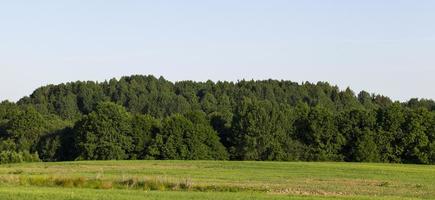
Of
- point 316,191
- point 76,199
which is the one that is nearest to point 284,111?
point 316,191

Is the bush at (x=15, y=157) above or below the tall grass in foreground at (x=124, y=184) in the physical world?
above

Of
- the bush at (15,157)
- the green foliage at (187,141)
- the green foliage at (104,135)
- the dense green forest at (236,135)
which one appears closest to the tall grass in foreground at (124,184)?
the bush at (15,157)

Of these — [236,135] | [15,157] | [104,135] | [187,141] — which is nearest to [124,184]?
[15,157]

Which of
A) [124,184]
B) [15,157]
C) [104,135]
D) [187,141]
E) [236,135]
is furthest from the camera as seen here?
[236,135]

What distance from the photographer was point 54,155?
110 meters

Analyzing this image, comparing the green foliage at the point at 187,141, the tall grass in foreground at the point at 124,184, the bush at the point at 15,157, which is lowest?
the tall grass in foreground at the point at 124,184

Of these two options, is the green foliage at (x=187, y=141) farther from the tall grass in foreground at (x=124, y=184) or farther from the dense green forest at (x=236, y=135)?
the tall grass in foreground at (x=124, y=184)

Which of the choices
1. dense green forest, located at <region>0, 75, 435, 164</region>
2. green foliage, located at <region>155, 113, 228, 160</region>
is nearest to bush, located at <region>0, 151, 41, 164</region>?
dense green forest, located at <region>0, 75, 435, 164</region>

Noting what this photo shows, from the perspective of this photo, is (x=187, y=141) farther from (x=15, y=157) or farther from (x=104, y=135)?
(x=15, y=157)

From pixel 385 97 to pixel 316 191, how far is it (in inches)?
6342

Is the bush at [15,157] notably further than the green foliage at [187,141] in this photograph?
No

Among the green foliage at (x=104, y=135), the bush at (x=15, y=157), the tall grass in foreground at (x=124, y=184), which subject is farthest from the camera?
the green foliage at (x=104, y=135)

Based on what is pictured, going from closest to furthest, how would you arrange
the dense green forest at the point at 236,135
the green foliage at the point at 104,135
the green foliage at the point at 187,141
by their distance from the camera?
the dense green forest at the point at 236,135, the green foliage at the point at 187,141, the green foliage at the point at 104,135

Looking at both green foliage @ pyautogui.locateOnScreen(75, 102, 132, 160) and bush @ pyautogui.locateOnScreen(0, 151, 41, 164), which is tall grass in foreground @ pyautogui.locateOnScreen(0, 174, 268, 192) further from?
green foliage @ pyautogui.locateOnScreen(75, 102, 132, 160)
